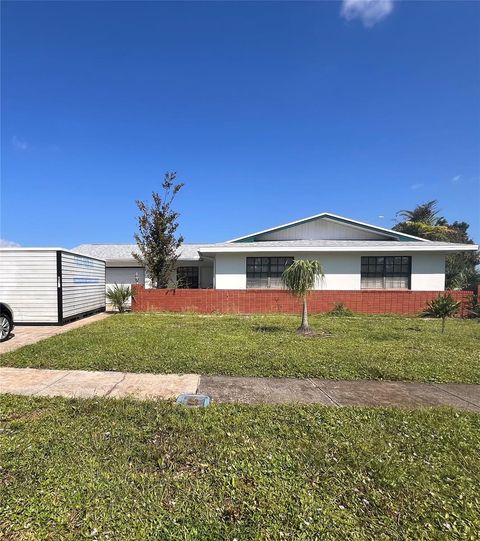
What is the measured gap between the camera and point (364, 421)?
3607mm

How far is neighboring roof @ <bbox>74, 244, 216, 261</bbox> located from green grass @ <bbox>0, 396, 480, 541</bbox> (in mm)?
17289

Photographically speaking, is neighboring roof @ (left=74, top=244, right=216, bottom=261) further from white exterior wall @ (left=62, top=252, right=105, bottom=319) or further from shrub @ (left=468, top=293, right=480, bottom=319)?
shrub @ (left=468, top=293, right=480, bottom=319)

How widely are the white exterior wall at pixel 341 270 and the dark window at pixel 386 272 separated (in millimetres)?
263

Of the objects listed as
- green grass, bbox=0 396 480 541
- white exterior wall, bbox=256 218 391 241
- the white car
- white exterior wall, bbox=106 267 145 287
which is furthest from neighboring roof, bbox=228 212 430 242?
green grass, bbox=0 396 480 541

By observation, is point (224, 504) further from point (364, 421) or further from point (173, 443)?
point (364, 421)

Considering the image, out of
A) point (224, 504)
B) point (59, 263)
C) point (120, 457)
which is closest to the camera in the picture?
point (224, 504)

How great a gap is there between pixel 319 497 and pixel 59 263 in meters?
10.8

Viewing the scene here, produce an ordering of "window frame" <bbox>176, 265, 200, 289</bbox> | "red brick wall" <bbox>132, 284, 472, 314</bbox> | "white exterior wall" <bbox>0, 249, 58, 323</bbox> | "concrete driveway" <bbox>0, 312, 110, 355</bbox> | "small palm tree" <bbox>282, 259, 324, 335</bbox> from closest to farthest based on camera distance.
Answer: "concrete driveway" <bbox>0, 312, 110, 355</bbox>
"small palm tree" <bbox>282, 259, 324, 335</bbox>
"white exterior wall" <bbox>0, 249, 58, 323</bbox>
"red brick wall" <bbox>132, 284, 472, 314</bbox>
"window frame" <bbox>176, 265, 200, 289</bbox>

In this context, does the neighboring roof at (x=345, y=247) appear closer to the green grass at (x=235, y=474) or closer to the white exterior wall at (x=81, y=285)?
the white exterior wall at (x=81, y=285)

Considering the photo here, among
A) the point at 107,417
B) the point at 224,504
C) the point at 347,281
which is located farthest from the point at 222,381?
the point at 347,281

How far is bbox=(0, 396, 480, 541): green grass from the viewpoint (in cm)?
212

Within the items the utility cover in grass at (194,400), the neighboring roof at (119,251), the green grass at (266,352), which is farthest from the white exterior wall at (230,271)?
the utility cover in grass at (194,400)

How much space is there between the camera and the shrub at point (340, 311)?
44.3ft

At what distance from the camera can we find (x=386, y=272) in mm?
16078
